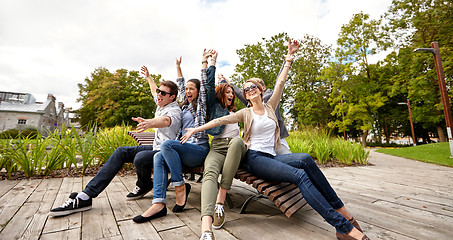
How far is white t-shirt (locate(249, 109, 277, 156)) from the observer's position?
215cm

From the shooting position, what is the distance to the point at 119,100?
21.2 m

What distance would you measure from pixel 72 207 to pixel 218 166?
147 cm

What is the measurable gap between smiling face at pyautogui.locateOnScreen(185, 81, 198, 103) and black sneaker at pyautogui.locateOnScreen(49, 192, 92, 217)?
1495mm

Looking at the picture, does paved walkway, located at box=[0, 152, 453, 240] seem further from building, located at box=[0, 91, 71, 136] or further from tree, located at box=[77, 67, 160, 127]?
building, located at box=[0, 91, 71, 136]

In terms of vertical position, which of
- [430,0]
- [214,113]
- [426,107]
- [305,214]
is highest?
[430,0]

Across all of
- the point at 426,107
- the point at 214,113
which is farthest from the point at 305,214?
the point at 426,107

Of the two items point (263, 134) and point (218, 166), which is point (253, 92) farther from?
point (218, 166)

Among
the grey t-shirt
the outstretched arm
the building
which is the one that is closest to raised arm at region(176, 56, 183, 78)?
the grey t-shirt

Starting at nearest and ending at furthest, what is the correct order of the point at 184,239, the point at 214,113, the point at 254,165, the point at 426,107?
1. the point at 184,239
2. the point at 254,165
3. the point at 214,113
4. the point at 426,107

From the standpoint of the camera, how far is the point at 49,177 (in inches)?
143

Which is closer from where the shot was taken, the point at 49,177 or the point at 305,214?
the point at 305,214

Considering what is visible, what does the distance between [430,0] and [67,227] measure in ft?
66.1

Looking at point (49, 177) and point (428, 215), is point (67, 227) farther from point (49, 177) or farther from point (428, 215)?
point (428, 215)

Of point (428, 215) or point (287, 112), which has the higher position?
point (287, 112)
